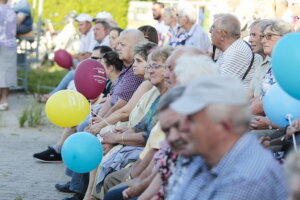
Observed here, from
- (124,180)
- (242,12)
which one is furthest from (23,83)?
(124,180)

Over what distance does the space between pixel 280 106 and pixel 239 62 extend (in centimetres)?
157

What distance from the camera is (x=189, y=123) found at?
10.1 ft

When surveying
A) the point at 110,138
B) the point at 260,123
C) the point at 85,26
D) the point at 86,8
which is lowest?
the point at 86,8

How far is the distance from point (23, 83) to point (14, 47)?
2083mm

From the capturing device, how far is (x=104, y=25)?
432 inches

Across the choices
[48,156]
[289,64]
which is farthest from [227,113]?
[48,156]

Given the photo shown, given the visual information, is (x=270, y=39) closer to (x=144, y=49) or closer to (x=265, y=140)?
(x=265, y=140)

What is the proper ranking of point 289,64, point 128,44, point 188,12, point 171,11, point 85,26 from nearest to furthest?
point 289,64 → point 128,44 → point 188,12 → point 171,11 → point 85,26

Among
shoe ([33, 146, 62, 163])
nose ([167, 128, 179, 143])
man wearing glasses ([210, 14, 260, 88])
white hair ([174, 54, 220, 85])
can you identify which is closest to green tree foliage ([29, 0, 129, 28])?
shoe ([33, 146, 62, 163])

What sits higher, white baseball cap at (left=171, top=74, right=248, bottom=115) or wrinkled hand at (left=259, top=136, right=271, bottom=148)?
white baseball cap at (left=171, top=74, right=248, bottom=115)

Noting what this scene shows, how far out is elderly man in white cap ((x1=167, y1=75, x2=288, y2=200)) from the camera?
9.79 feet

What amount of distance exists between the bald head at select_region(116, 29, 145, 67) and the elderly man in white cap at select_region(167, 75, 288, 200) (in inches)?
153

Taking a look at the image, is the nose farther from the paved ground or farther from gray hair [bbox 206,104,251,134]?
the paved ground

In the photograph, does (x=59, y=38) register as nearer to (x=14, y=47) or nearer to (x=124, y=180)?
(x=14, y=47)
